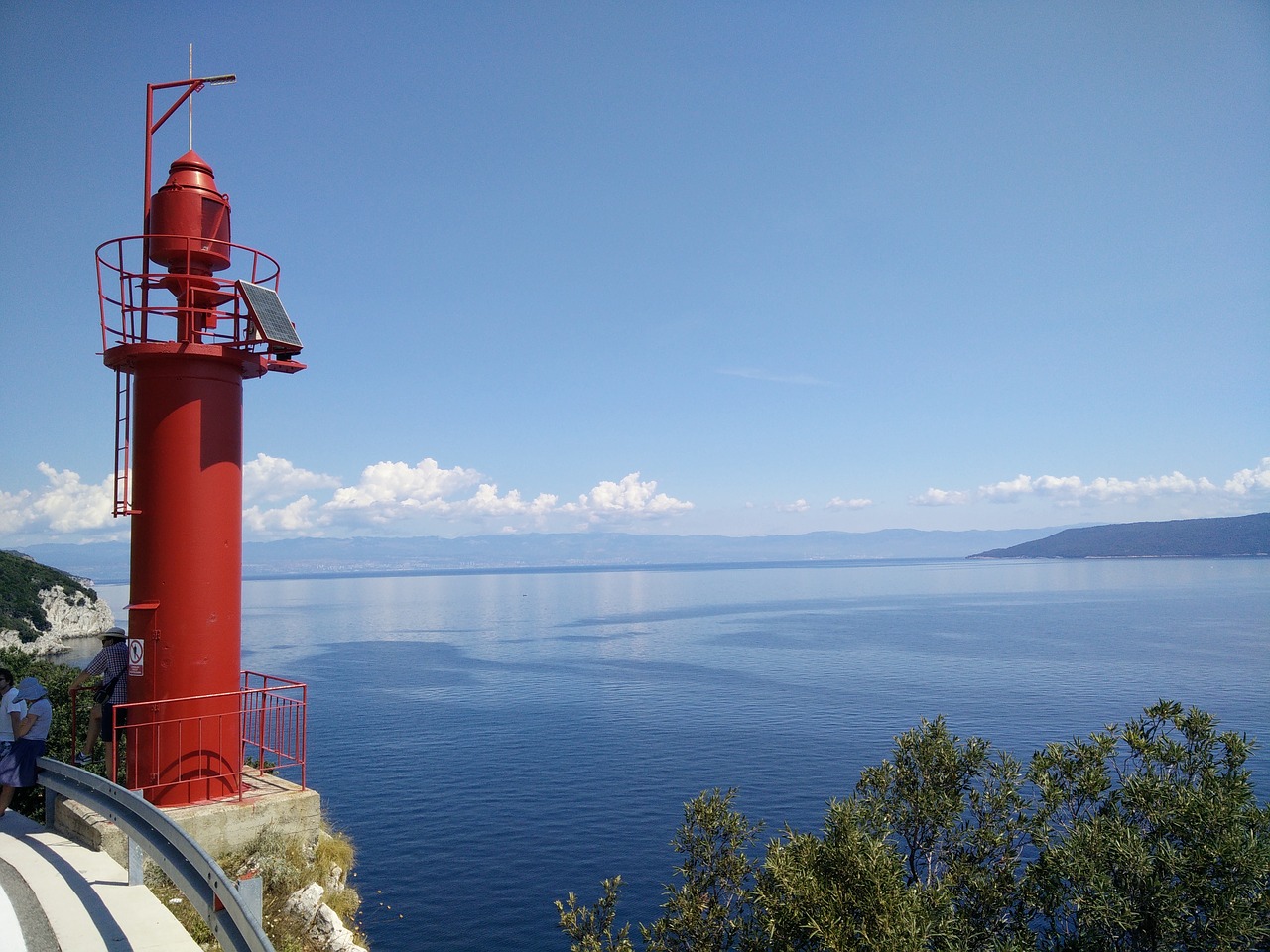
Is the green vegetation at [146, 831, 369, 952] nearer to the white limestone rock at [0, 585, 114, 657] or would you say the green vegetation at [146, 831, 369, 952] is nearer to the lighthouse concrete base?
the lighthouse concrete base

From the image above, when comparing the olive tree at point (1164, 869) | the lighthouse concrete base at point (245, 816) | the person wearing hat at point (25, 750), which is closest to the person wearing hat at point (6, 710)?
the person wearing hat at point (25, 750)

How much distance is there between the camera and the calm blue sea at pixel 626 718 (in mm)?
29062

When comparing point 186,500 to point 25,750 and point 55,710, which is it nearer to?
point 25,750

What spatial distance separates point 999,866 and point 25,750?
15341mm

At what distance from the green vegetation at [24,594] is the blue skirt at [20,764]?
95806 millimetres

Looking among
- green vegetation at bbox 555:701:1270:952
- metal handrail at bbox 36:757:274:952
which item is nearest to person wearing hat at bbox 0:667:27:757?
metal handrail at bbox 36:757:274:952

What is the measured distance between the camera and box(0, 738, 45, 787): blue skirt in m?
11.7

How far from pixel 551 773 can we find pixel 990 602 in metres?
147

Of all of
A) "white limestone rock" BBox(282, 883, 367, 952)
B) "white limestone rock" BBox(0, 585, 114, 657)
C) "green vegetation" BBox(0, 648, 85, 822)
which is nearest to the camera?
"white limestone rock" BBox(282, 883, 367, 952)

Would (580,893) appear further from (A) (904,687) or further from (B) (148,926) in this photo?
(A) (904,687)

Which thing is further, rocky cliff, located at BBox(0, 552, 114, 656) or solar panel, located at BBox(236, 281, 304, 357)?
rocky cliff, located at BBox(0, 552, 114, 656)

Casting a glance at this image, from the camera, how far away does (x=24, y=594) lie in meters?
102

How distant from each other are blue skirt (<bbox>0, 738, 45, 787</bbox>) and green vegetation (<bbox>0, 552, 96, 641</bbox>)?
314ft

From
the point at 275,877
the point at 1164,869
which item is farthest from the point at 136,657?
the point at 1164,869
